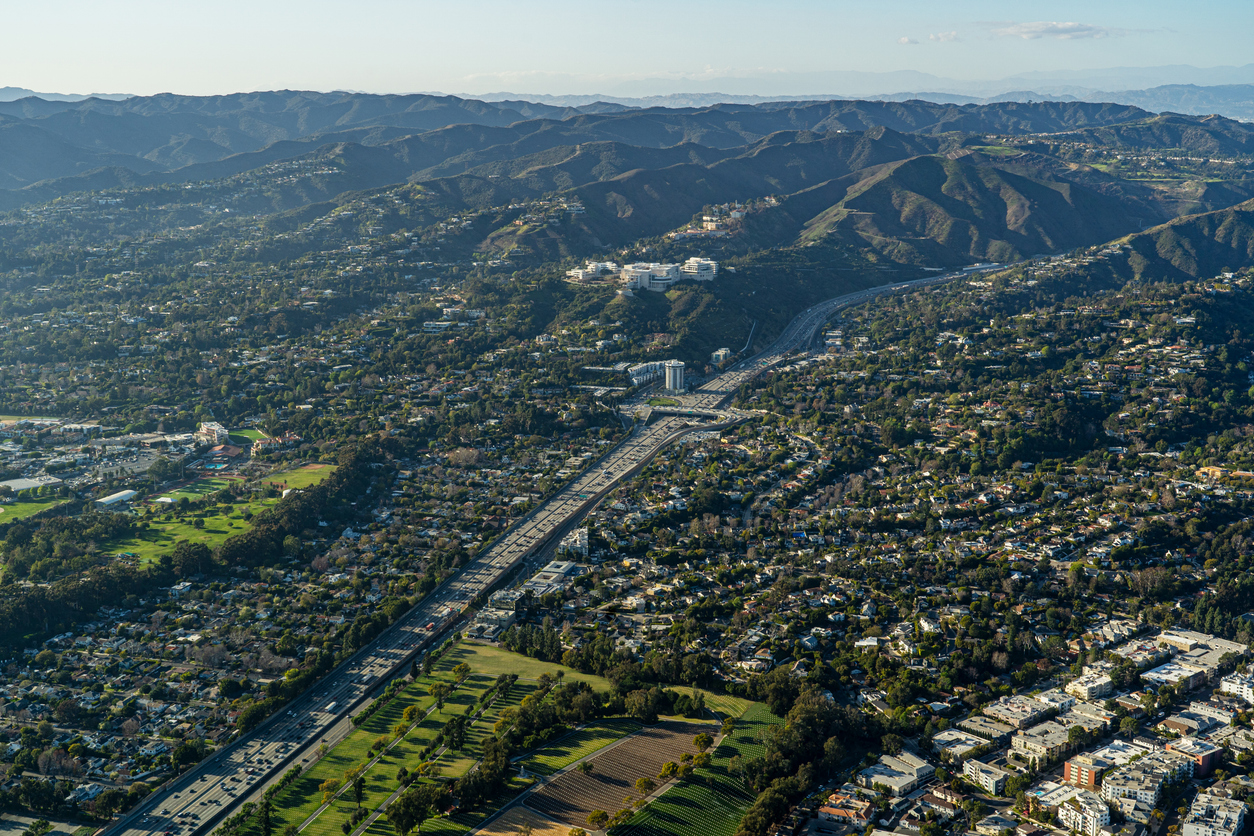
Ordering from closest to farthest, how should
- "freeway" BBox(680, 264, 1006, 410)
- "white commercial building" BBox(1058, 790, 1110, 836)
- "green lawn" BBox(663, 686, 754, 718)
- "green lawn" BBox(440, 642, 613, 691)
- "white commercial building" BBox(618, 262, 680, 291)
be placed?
"white commercial building" BBox(1058, 790, 1110, 836) < "green lawn" BBox(663, 686, 754, 718) < "green lawn" BBox(440, 642, 613, 691) < "freeway" BBox(680, 264, 1006, 410) < "white commercial building" BBox(618, 262, 680, 291)

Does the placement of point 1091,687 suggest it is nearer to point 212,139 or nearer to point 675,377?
point 675,377

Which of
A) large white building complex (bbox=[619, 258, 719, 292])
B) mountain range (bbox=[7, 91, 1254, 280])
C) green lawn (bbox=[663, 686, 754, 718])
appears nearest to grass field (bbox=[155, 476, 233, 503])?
green lawn (bbox=[663, 686, 754, 718])

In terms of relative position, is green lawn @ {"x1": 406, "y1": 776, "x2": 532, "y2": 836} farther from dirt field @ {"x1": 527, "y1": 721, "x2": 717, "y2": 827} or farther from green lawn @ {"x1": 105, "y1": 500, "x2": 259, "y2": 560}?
green lawn @ {"x1": 105, "y1": 500, "x2": 259, "y2": 560}

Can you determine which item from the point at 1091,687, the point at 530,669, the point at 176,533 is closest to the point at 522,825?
the point at 530,669

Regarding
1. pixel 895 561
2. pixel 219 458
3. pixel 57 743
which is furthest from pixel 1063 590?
pixel 219 458

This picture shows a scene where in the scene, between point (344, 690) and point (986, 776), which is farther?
point (344, 690)

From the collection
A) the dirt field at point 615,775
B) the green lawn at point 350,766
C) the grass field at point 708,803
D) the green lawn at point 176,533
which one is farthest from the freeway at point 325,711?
the green lawn at point 176,533
